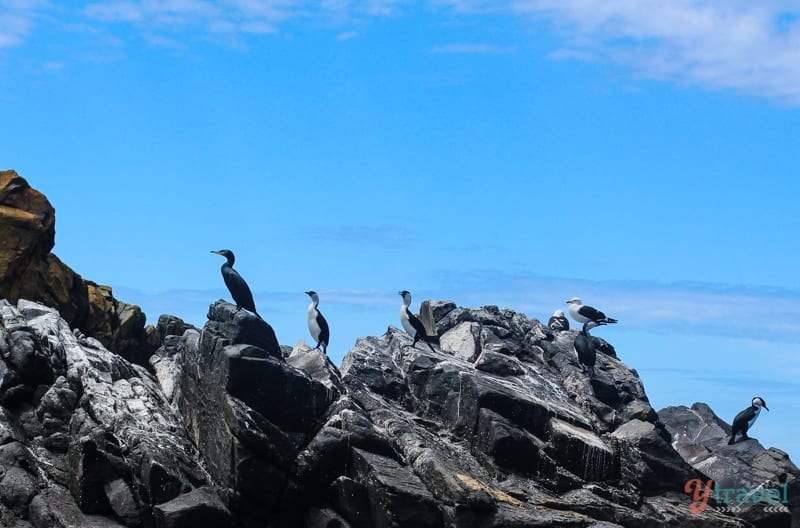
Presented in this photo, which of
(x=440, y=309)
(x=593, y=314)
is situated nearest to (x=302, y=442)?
(x=440, y=309)

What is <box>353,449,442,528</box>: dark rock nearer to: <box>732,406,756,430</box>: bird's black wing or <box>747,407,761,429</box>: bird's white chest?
<box>732,406,756,430</box>: bird's black wing

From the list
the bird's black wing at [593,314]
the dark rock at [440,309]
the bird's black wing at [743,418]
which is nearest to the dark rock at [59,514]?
the dark rock at [440,309]

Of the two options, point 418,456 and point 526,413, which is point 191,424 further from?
point 526,413

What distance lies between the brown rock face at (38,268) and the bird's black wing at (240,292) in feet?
39.3

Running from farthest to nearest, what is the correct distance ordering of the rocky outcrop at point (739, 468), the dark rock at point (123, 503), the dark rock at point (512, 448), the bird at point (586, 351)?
the bird at point (586, 351) → the rocky outcrop at point (739, 468) → the dark rock at point (512, 448) → the dark rock at point (123, 503)

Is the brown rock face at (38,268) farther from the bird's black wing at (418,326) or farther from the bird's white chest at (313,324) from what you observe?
the bird's black wing at (418,326)

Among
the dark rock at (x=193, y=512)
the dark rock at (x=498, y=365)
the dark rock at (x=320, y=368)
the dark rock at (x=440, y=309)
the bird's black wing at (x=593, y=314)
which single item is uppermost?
the bird's black wing at (x=593, y=314)

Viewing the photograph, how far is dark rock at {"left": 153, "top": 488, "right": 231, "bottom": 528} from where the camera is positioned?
27188 millimetres

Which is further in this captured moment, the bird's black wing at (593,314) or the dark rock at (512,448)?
the bird's black wing at (593,314)

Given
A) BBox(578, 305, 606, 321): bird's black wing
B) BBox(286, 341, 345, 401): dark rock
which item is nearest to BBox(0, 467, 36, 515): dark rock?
BBox(286, 341, 345, 401): dark rock

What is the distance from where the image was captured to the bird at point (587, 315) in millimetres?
43938

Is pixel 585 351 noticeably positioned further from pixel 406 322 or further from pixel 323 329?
pixel 323 329

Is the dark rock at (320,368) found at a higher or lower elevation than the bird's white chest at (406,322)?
lower

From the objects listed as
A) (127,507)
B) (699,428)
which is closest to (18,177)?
(127,507)
